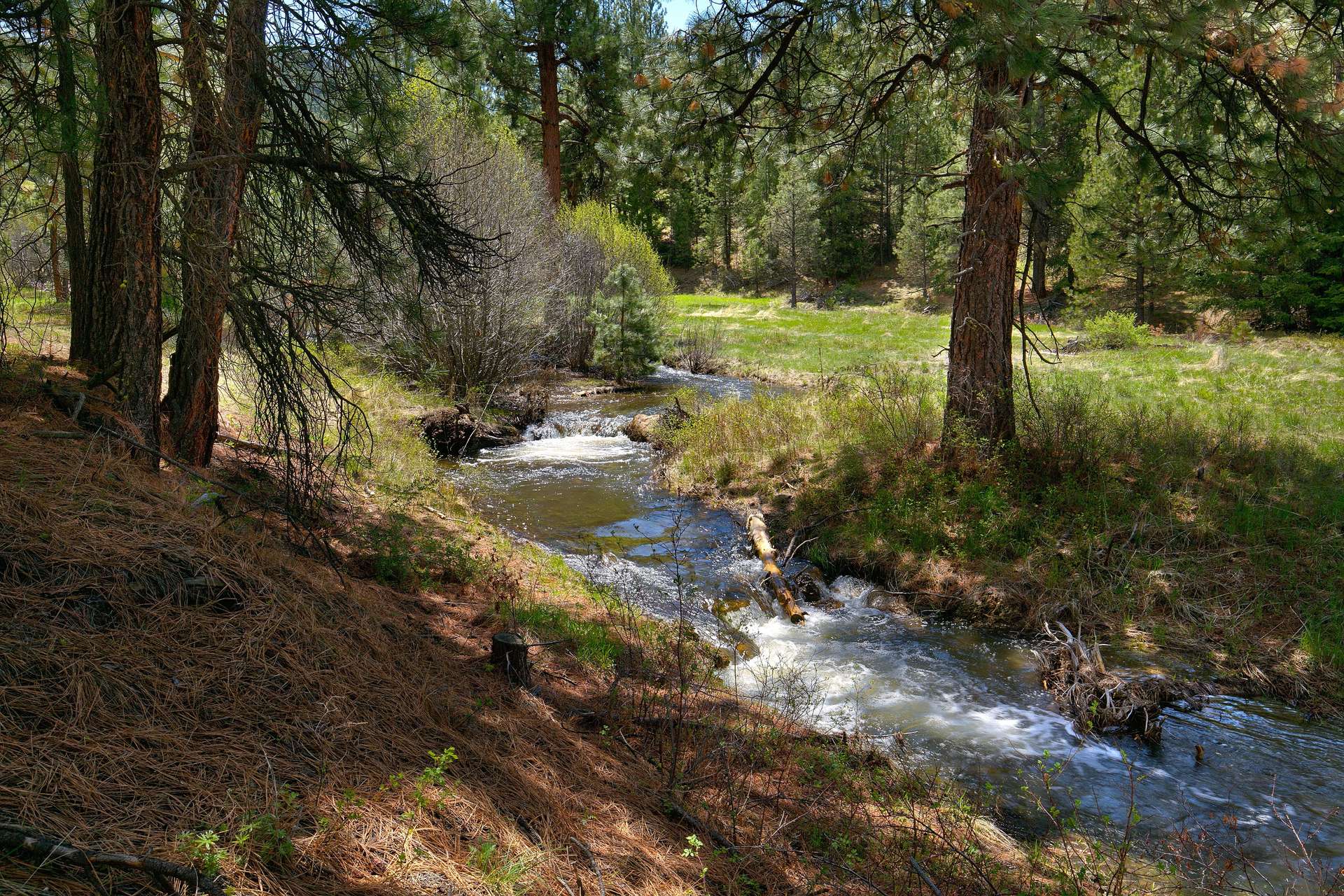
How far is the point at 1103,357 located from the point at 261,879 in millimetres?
20709

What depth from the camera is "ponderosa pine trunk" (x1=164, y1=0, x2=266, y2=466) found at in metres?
3.75

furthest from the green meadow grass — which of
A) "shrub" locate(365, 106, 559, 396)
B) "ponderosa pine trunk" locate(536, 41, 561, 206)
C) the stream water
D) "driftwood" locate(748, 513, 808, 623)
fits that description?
"ponderosa pine trunk" locate(536, 41, 561, 206)

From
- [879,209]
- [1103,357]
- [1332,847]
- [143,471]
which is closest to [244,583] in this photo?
[143,471]

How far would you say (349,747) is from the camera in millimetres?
2645

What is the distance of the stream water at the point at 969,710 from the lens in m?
4.35

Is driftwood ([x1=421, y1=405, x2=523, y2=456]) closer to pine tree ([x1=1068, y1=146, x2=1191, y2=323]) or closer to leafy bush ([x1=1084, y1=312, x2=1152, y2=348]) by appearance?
pine tree ([x1=1068, y1=146, x2=1191, y2=323])

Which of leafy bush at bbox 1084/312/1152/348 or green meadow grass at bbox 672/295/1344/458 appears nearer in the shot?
green meadow grass at bbox 672/295/1344/458

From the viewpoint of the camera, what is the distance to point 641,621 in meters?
6.11

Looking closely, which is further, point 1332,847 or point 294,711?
point 1332,847

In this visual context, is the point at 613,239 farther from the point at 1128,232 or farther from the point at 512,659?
the point at 512,659

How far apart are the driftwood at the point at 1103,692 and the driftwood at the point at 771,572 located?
81.5 inches

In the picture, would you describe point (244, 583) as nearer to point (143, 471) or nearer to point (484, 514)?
point (143, 471)

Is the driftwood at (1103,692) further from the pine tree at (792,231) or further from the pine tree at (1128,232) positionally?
the pine tree at (792,231)

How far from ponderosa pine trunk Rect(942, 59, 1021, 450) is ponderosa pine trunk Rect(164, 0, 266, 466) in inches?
249
